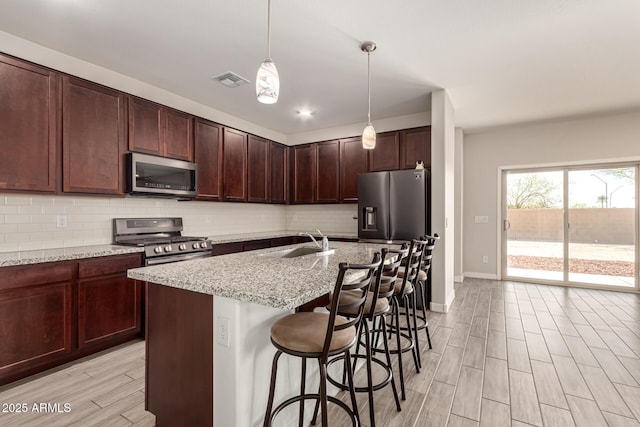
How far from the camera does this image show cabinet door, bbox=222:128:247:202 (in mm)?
4078

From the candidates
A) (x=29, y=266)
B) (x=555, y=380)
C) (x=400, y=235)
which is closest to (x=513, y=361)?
(x=555, y=380)

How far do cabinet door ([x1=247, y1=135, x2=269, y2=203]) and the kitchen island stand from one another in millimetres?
2861

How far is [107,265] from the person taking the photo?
8.45 ft

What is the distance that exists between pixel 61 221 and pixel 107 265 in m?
0.70

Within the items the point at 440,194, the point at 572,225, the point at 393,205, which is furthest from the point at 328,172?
the point at 572,225

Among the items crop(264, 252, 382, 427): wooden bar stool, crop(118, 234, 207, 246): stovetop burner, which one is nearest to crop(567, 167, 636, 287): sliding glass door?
crop(264, 252, 382, 427): wooden bar stool

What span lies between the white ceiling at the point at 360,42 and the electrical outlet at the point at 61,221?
149cm

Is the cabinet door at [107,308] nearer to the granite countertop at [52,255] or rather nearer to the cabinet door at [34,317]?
the cabinet door at [34,317]

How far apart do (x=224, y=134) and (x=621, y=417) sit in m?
4.46

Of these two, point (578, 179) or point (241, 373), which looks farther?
point (578, 179)

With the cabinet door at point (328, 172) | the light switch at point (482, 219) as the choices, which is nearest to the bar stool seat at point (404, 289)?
the cabinet door at point (328, 172)

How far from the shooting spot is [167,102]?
3.53m

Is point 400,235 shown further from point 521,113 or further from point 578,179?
point 578,179

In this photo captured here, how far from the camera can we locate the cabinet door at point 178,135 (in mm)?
3338
